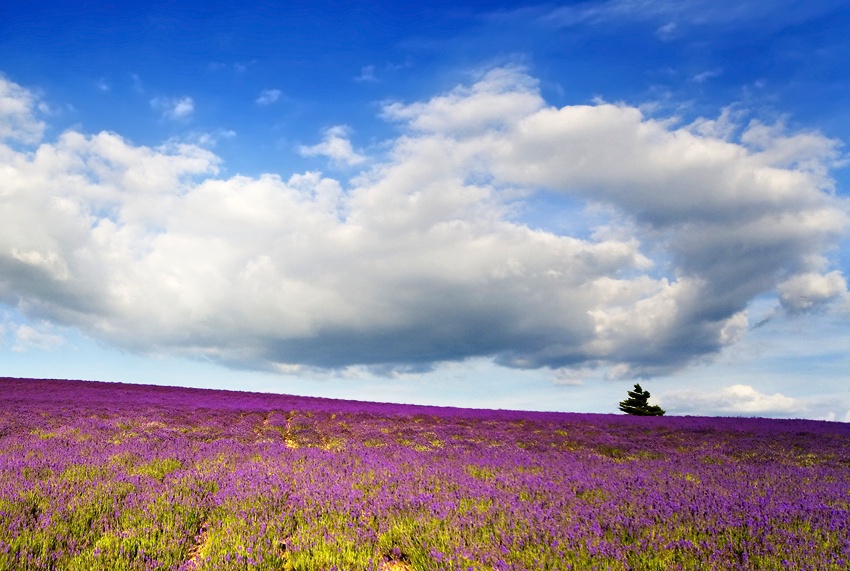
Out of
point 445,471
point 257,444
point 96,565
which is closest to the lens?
point 96,565

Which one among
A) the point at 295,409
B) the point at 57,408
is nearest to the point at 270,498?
the point at 57,408

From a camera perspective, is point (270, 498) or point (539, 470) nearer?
point (270, 498)

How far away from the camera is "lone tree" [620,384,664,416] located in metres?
36.2

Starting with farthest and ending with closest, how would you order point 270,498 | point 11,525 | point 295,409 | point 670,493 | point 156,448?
point 295,409 < point 156,448 < point 670,493 < point 270,498 < point 11,525

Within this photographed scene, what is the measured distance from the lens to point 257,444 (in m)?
11.1

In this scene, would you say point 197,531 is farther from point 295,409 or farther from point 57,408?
point 295,409

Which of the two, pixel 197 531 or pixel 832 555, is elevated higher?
pixel 832 555

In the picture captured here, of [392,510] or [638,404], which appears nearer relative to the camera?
[392,510]

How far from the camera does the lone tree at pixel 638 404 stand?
1426 inches

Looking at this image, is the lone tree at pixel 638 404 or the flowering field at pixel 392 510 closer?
the flowering field at pixel 392 510

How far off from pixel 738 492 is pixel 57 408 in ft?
66.5

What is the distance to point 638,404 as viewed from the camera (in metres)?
37.0

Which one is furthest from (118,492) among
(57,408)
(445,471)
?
(57,408)

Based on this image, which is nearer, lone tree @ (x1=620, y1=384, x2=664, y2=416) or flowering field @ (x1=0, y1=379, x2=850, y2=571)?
flowering field @ (x1=0, y1=379, x2=850, y2=571)
